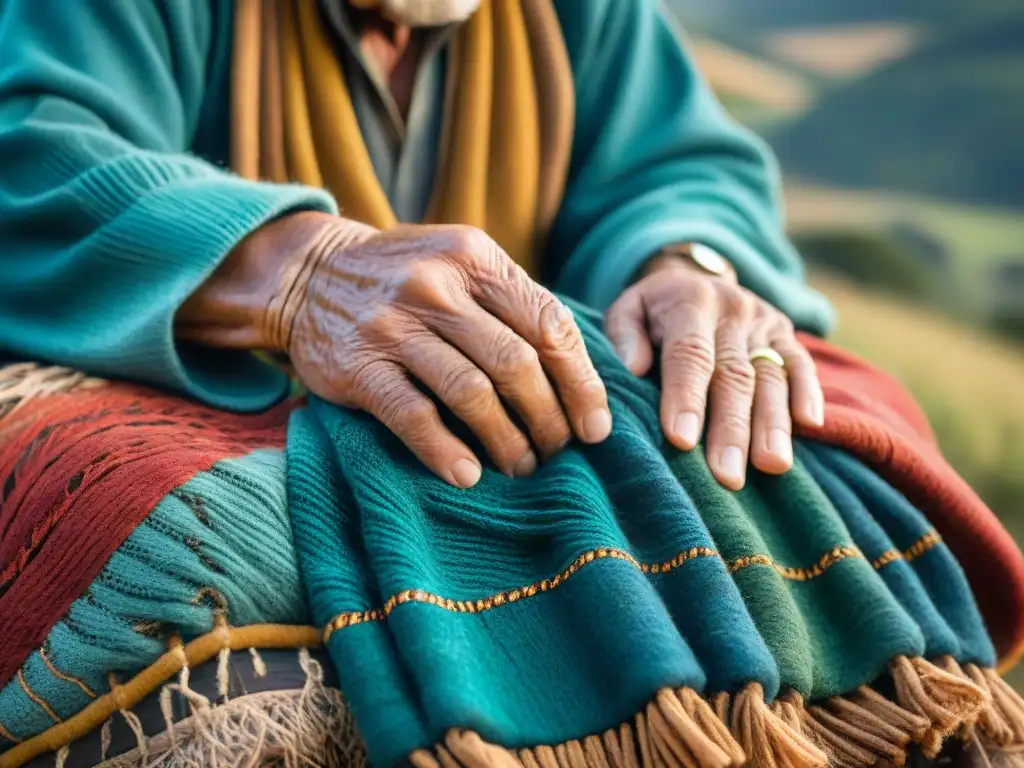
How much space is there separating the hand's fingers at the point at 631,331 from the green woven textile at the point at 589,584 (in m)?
0.04

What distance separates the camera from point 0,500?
589mm

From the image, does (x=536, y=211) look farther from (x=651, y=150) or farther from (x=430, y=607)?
(x=430, y=607)

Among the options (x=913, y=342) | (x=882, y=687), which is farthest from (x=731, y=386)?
(x=913, y=342)

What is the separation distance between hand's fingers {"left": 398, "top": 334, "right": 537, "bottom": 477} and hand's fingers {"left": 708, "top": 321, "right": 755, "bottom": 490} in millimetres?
140

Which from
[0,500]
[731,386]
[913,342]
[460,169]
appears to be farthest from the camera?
[913,342]

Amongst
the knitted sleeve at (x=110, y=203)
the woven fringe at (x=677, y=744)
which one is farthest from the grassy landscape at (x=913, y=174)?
the knitted sleeve at (x=110, y=203)

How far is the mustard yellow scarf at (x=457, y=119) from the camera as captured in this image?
0.88 m

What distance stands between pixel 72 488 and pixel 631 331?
43 cm

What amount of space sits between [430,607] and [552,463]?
0.48 feet

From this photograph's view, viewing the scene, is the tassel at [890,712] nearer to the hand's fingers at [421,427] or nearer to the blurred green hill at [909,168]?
the hand's fingers at [421,427]

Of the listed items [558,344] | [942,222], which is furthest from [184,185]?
[942,222]

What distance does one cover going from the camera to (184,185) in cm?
71

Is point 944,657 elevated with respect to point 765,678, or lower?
lower

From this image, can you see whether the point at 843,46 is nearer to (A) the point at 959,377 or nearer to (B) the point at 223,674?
(A) the point at 959,377
